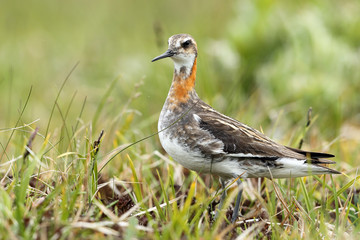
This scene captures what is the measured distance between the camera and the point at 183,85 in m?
5.16

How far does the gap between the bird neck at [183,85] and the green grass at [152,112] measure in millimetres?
460

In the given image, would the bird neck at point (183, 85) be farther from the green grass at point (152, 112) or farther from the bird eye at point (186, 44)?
the green grass at point (152, 112)

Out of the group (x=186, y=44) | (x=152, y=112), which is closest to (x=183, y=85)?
(x=186, y=44)

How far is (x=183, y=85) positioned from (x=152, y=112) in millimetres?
2666

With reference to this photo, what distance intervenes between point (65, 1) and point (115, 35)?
2836 millimetres

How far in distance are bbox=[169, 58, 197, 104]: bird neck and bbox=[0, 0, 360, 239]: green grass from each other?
46 cm

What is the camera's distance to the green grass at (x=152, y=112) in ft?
12.6

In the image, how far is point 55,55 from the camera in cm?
1149

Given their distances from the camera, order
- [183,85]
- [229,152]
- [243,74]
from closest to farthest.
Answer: [229,152] → [183,85] → [243,74]

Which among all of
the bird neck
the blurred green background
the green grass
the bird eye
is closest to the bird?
the green grass

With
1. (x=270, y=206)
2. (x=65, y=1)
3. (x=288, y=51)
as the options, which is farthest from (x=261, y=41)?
(x=65, y=1)

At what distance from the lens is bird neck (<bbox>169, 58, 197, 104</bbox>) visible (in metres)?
5.11

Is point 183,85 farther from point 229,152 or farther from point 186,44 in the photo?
point 229,152

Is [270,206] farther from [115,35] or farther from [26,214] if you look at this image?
[115,35]
